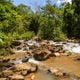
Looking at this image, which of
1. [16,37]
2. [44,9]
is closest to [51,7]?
[44,9]

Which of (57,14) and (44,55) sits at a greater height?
(57,14)

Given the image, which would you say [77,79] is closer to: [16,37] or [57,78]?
[57,78]

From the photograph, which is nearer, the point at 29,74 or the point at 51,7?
the point at 29,74

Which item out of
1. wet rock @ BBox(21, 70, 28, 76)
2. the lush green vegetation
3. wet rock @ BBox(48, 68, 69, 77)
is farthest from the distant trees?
wet rock @ BBox(21, 70, 28, 76)

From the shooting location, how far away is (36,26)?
1555 inches

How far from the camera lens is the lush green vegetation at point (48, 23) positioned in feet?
108

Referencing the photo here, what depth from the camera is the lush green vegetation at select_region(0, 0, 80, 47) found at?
1292 inches

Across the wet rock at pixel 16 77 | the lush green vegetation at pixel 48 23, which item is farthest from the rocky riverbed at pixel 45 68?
the lush green vegetation at pixel 48 23

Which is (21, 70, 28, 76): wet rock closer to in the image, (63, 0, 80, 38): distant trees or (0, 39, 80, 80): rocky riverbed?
(0, 39, 80, 80): rocky riverbed

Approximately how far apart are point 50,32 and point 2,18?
9.56 metres

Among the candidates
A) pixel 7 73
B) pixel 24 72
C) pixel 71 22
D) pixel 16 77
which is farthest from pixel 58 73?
pixel 71 22

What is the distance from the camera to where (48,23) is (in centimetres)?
3350

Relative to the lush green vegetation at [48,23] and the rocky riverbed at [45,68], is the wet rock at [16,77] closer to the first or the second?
the rocky riverbed at [45,68]

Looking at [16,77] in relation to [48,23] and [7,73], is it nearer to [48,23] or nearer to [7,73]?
[7,73]
